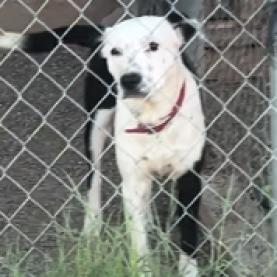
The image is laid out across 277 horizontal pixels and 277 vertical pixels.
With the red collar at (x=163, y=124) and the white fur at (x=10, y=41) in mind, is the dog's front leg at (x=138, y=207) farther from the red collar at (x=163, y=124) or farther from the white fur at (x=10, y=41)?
the white fur at (x=10, y=41)

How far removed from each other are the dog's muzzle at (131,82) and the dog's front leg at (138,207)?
16.4 inches

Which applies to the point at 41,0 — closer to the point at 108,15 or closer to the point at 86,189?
the point at 108,15

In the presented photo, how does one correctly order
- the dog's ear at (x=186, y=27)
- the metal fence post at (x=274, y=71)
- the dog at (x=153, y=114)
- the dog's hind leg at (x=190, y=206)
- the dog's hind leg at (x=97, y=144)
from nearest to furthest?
the metal fence post at (x=274, y=71)
the dog at (x=153, y=114)
the dog's ear at (x=186, y=27)
the dog's hind leg at (x=190, y=206)
the dog's hind leg at (x=97, y=144)

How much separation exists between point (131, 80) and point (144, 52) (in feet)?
0.41

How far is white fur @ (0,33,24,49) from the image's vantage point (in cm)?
323

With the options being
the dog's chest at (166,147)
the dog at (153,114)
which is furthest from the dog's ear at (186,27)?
the dog's chest at (166,147)

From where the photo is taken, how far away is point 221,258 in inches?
113

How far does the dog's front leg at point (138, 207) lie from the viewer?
308cm

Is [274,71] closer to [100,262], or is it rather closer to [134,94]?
[134,94]

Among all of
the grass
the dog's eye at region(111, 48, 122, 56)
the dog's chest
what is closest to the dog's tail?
the dog's eye at region(111, 48, 122, 56)

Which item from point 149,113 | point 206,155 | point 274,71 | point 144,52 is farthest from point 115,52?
point 206,155

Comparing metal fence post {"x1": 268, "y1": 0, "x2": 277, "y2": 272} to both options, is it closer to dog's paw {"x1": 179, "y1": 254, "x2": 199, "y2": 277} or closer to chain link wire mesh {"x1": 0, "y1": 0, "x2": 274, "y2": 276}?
chain link wire mesh {"x1": 0, "y1": 0, "x2": 274, "y2": 276}

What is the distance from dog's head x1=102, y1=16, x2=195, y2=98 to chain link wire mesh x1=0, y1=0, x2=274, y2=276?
0.11 meters

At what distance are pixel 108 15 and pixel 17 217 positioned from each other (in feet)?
7.23
